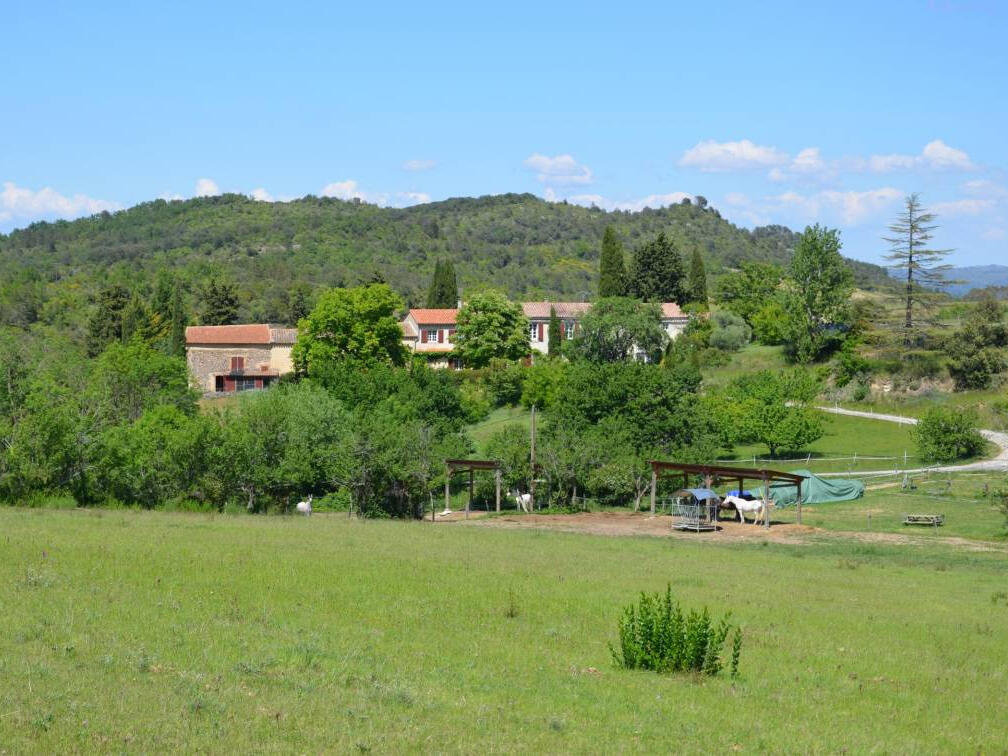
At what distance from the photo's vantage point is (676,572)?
27609 mm

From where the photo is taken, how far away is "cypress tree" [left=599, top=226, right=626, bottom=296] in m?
109

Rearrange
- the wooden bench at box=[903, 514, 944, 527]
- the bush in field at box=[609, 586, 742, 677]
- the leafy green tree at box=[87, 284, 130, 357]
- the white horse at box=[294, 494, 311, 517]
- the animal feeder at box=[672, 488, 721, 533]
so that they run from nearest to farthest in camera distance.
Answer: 1. the bush in field at box=[609, 586, 742, 677]
2. the wooden bench at box=[903, 514, 944, 527]
3. the animal feeder at box=[672, 488, 721, 533]
4. the white horse at box=[294, 494, 311, 517]
5. the leafy green tree at box=[87, 284, 130, 357]

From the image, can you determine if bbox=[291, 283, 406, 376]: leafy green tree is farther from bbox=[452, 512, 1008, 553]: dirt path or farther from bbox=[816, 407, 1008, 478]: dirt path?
bbox=[452, 512, 1008, 553]: dirt path

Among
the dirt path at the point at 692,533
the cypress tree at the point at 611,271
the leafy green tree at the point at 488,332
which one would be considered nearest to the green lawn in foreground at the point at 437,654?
the dirt path at the point at 692,533

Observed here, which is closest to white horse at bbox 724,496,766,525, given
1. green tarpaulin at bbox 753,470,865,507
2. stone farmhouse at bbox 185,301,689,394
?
green tarpaulin at bbox 753,470,865,507

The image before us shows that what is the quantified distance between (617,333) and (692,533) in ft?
160

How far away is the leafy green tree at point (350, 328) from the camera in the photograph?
9062 cm

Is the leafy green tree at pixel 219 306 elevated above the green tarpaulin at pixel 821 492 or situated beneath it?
elevated above

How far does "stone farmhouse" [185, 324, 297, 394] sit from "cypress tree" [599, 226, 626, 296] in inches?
1263

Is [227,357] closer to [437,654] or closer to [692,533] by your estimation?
[692,533]

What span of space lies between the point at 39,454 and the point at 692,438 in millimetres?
34830

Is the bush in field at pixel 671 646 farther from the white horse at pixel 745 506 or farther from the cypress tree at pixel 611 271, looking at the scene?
the cypress tree at pixel 611 271

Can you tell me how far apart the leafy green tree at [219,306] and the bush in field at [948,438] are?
77296 millimetres

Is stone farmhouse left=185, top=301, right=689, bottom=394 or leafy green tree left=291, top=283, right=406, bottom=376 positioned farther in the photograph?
stone farmhouse left=185, top=301, right=689, bottom=394
